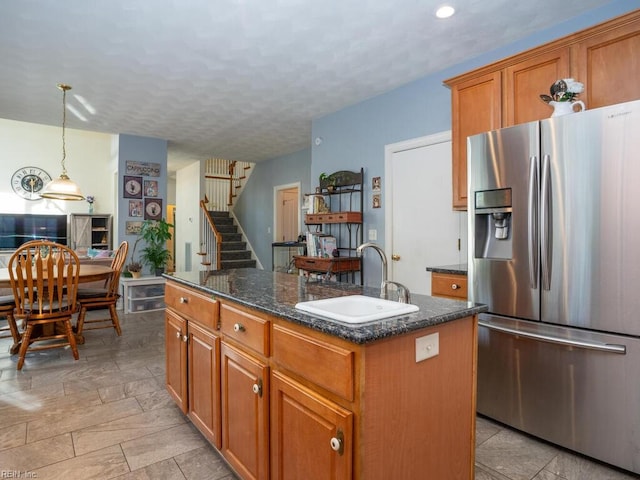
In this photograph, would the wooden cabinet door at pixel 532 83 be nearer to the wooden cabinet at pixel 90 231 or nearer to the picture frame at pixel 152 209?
the picture frame at pixel 152 209

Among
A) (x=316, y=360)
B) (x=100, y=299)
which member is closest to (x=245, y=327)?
(x=316, y=360)

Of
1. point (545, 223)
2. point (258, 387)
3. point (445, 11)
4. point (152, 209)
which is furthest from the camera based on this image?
point (152, 209)

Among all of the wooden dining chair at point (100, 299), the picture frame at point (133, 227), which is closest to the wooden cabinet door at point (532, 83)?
the wooden dining chair at point (100, 299)

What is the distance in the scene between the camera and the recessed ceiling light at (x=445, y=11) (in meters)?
2.55

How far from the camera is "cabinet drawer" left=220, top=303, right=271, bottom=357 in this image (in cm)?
147

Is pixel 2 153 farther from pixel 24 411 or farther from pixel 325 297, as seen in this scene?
pixel 325 297

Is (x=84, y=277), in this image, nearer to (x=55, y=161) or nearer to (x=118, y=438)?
(x=118, y=438)

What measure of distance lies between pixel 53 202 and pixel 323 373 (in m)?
8.61

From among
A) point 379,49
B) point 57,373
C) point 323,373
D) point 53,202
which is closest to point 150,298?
point 57,373

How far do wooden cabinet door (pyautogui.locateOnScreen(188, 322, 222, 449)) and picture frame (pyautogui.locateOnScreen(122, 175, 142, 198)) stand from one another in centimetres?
457

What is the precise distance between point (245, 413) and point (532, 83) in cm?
265

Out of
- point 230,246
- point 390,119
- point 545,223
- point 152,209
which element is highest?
point 390,119

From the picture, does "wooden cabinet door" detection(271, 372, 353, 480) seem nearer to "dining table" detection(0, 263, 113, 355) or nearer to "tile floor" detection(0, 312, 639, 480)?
"tile floor" detection(0, 312, 639, 480)

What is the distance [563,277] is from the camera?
1.98 meters
